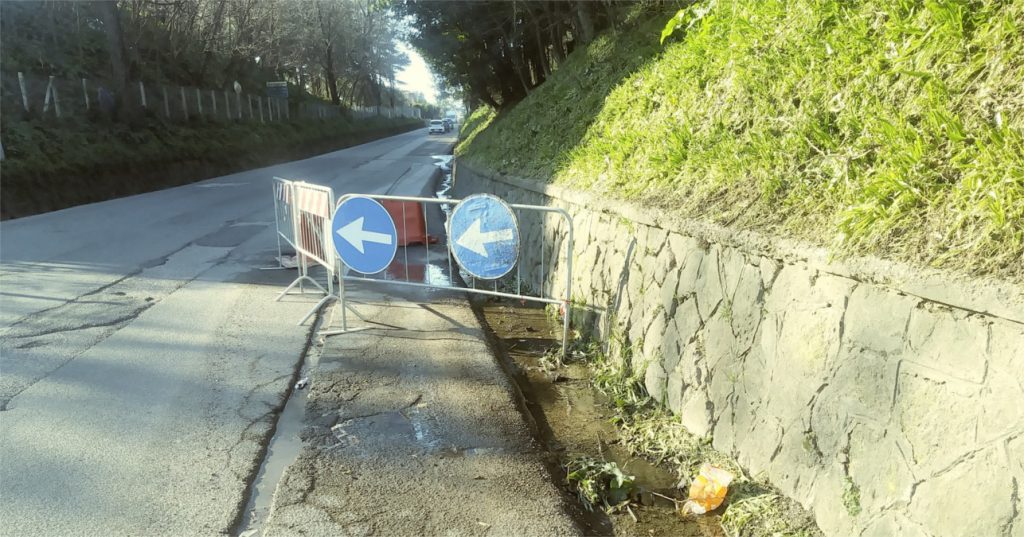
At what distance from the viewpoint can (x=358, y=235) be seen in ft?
20.8

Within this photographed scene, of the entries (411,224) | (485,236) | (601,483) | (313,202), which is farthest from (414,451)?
(411,224)

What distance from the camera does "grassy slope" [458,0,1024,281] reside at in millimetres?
2781

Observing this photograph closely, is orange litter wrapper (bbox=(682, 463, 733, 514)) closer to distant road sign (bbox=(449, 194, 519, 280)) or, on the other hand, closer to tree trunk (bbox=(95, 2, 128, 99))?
distant road sign (bbox=(449, 194, 519, 280))

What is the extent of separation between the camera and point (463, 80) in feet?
75.7

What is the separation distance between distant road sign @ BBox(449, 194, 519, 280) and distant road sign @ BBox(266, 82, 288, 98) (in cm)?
4144

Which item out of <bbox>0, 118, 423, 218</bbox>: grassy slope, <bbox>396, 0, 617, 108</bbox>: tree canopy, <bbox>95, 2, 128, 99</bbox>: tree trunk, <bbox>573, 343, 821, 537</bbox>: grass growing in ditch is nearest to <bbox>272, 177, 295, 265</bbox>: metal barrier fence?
<bbox>573, 343, 821, 537</bbox>: grass growing in ditch

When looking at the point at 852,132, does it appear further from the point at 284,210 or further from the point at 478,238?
the point at 284,210

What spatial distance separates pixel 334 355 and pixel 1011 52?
501 cm

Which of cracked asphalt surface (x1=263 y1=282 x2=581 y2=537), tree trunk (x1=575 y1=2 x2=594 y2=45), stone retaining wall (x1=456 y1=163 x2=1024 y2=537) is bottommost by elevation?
cracked asphalt surface (x1=263 y1=282 x2=581 y2=537)

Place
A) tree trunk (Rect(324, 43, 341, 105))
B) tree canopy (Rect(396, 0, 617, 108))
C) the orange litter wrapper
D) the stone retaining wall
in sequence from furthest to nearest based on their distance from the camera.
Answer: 1. tree trunk (Rect(324, 43, 341, 105))
2. tree canopy (Rect(396, 0, 617, 108))
3. the orange litter wrapper
4. the stone retaining wall

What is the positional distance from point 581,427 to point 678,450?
77 cm

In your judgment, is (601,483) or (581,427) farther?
(581,427)

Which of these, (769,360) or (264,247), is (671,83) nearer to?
(769,360)

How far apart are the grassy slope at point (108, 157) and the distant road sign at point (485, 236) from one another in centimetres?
1274
